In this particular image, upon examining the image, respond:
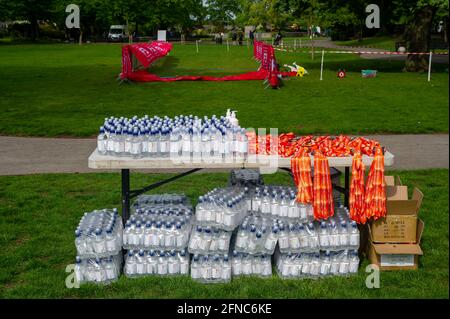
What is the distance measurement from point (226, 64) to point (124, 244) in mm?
35759

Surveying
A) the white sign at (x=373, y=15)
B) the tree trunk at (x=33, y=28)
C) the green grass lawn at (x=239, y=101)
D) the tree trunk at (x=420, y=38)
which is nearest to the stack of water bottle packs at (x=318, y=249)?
the green grass lawn at (x=239, y=101)

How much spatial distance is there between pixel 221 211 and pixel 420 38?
29.4 metres

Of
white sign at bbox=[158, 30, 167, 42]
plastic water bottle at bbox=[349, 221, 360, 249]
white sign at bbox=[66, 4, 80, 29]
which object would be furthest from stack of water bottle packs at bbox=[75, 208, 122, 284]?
white sign at bbox=[158, 30, 167, 42]

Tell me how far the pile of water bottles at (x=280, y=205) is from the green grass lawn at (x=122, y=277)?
70cm

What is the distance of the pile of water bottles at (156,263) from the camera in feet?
22.2

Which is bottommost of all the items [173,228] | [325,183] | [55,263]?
[55,263]

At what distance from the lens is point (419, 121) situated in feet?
55.4

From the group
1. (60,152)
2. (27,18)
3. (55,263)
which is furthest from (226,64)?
(27,18)

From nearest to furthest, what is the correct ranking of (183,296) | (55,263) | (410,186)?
(183,296), (55,263), (410,186)

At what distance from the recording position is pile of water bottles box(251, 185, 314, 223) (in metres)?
6.75

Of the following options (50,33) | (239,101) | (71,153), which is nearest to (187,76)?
(239,101)

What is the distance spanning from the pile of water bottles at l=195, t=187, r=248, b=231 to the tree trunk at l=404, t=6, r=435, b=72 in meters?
28.7

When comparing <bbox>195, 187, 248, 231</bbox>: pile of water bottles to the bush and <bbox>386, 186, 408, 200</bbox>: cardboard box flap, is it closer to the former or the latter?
<bbox>386, 186, 408, 200</bbox>: cardboard box flap
